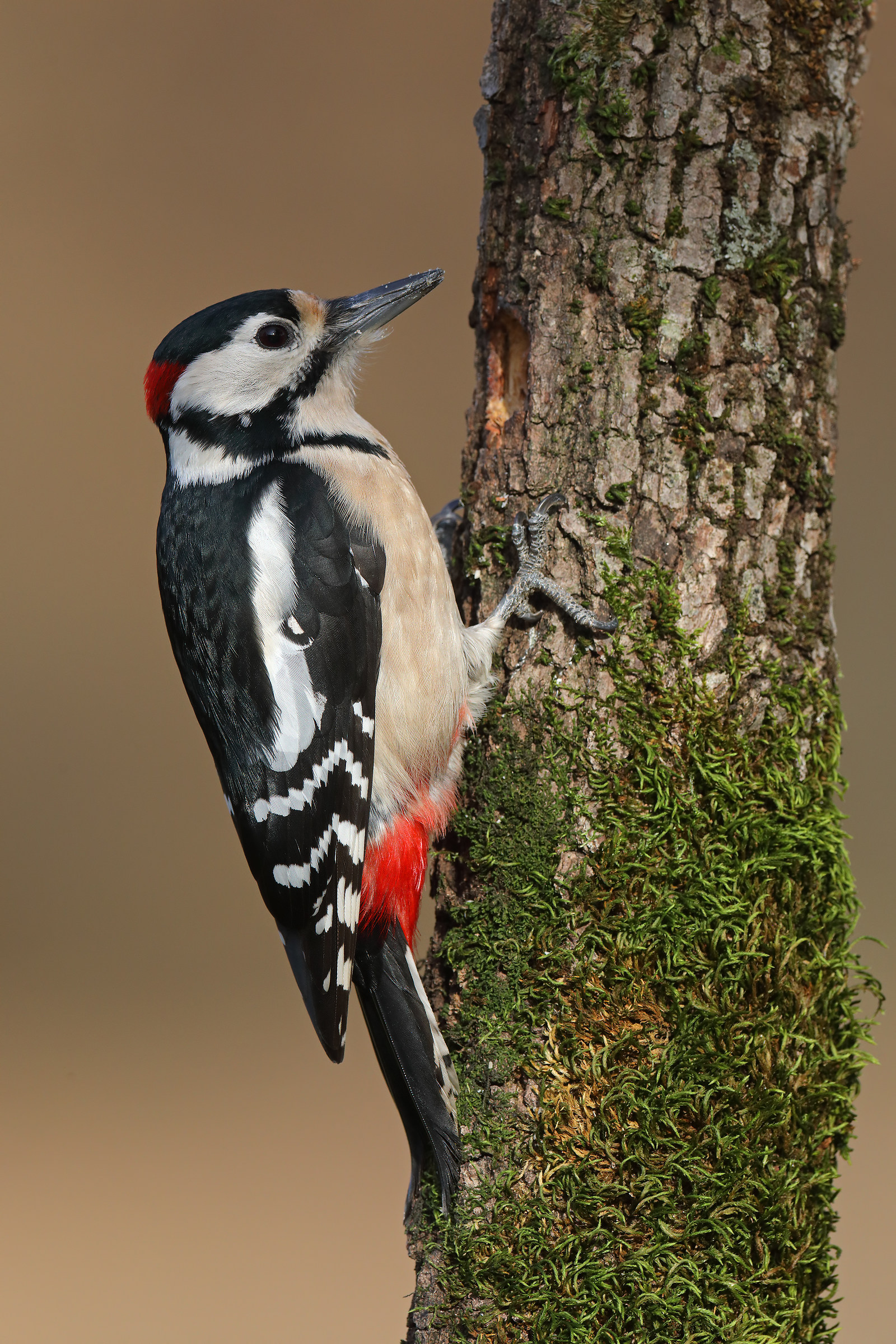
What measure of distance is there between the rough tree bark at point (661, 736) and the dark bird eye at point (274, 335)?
41 centimetres

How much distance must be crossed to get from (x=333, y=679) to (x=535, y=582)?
338 mm

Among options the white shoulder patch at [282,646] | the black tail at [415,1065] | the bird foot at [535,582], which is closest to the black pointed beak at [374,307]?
the white shoulder patch at [282,646]

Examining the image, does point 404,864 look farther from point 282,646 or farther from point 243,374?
point 243,374

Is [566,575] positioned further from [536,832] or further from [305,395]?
[305,395]

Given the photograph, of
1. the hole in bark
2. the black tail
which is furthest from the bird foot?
the black tail

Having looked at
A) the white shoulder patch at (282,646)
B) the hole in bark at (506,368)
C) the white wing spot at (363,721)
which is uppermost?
the hole in bark at (506,368)

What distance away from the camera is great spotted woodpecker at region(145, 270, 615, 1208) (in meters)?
1.54

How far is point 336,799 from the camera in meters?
1.57

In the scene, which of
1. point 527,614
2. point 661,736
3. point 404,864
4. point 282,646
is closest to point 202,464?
point 282,646

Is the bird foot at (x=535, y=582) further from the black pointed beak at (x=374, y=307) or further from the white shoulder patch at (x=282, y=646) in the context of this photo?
the black pointed beak at (x=374, y=307)

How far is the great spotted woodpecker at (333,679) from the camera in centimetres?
154

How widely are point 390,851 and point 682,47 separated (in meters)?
1.22

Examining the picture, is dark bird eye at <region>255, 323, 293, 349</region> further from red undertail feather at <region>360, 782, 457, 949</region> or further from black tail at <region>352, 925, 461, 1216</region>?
black tail at <region>352, 925, 461, 1216</region>

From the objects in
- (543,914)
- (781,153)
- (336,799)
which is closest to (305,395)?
(336,799)
